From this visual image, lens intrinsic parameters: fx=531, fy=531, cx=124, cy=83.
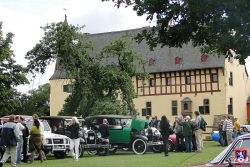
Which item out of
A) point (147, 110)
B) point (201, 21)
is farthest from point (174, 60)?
point (201, 21)

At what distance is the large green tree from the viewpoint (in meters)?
42.8

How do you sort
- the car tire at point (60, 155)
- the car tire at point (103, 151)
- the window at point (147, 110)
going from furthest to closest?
the window at point (147, 110), the car tire at point (103, 151), the car tire at point (60, 155)

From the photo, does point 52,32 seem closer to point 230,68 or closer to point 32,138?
point 32,138

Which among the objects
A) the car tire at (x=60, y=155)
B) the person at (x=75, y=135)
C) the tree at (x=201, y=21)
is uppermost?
the tree at (x=201, y=21)

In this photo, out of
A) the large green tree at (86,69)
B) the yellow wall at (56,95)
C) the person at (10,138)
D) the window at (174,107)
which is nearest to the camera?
the person at (10,138)

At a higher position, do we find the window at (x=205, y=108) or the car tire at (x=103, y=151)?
the window at (x=205, y=108)

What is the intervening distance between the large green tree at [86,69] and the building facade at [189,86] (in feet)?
45.8

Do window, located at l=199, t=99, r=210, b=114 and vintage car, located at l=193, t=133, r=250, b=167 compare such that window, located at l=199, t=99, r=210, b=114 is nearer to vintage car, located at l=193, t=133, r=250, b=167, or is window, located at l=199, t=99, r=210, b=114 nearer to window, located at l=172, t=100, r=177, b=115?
window, located at l=172, t=100, r=177, b=115

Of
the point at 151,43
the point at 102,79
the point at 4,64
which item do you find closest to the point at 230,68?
the point at 102,79

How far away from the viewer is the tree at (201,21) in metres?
10.8

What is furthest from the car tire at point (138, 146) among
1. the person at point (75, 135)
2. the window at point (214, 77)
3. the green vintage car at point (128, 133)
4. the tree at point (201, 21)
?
the window at point (214, 77)

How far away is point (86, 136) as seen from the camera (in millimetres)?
25562

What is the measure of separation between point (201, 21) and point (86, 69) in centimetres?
3228

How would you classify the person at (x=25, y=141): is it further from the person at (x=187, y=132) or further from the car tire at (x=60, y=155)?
the person at (x=187, y=132)
